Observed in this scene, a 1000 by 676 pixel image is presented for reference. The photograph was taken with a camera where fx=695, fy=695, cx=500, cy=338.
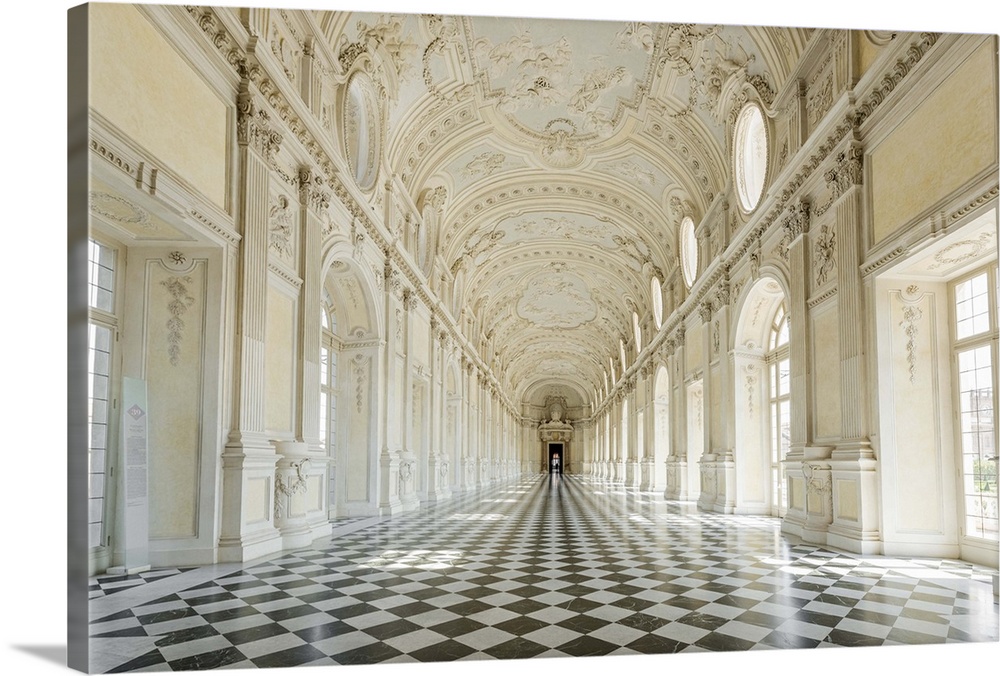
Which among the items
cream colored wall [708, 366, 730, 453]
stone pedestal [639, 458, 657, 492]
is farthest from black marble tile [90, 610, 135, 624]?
stone pedestal [639, 458, 657, 492]

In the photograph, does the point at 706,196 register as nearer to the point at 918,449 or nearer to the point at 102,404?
the point at 918,449

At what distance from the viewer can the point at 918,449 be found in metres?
8.16

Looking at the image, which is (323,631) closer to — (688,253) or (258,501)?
(258,501)

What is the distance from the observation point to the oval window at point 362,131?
1227 centimetres

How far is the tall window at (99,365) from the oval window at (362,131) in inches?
226

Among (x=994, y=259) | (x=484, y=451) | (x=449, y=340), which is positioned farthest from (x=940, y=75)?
(x=484, y=451)

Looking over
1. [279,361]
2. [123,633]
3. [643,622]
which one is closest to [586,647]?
[643,622]

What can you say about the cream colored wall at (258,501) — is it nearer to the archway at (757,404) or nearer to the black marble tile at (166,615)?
the black marble tile at (166,615)

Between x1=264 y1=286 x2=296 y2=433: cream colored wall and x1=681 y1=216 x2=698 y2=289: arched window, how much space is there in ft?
43.3

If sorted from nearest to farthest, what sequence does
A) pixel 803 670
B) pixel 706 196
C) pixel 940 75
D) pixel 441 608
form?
pixel 803 670 → pixel 441 608 → pixel 940 75 → pixel 706 196

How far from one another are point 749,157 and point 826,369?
5.76 metres

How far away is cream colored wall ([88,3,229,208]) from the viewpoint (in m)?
5.61

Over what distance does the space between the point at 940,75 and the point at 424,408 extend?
14.4m

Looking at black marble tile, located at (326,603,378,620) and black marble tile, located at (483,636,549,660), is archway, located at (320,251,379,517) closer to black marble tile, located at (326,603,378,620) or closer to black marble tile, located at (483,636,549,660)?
black marble tile, located at (326,603,378,620)
